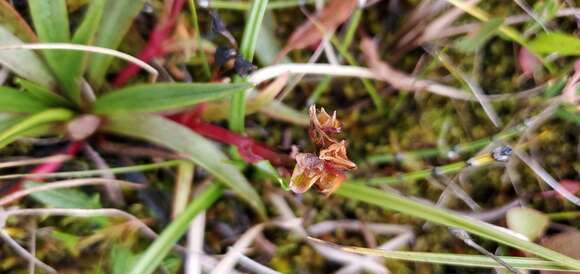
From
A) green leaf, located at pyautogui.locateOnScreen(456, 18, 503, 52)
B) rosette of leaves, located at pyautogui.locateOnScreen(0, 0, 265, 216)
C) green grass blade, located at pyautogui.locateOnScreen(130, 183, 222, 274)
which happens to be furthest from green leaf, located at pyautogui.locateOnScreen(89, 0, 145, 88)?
green leaf, located at pyautogui.locateOnScreen(456, 18, 503, 52)

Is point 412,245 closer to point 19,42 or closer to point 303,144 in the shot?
point 303,144

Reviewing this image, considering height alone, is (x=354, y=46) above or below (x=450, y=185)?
above

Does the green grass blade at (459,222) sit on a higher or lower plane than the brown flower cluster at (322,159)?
lower

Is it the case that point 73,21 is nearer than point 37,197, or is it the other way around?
point 37,197

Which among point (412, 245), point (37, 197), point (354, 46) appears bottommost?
point (412, 245)

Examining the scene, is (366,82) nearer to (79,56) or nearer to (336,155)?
(336,155)

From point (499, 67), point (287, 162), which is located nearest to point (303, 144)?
point (287, 162)

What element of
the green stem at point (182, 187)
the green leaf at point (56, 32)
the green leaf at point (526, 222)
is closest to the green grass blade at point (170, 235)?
the green stem at point (182, 187)

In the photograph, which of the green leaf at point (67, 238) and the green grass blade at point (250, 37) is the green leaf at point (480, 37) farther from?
the green leaf at point (67, 238)
